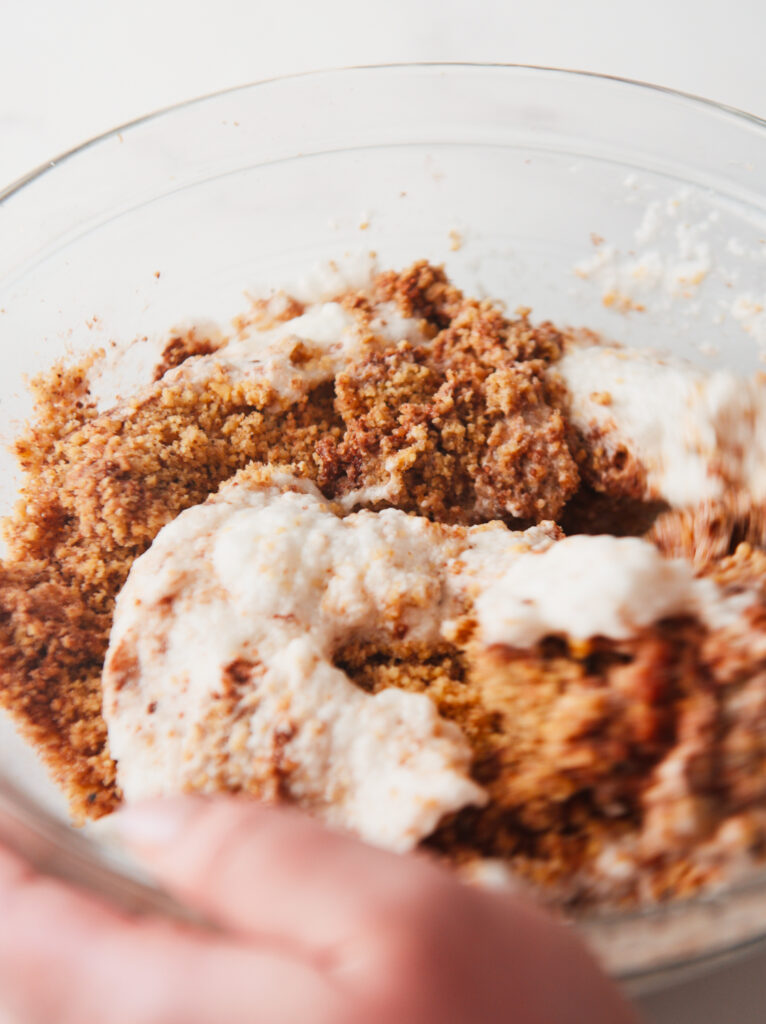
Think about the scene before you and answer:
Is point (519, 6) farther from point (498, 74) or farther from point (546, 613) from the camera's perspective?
point (546, 613)

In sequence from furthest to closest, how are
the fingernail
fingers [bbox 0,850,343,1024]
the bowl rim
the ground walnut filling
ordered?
the bowl rim, the ground walnut filling, the fingernail, fingers [bbox 0,850,343,1024]

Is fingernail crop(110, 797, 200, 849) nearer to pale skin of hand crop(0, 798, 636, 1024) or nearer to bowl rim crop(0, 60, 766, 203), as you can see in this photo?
pale skin of hand crop(0, 798, 636, 1024)

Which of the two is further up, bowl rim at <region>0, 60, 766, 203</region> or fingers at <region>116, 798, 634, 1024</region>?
bowl rim at <region>0, 60, 766, 203</region>

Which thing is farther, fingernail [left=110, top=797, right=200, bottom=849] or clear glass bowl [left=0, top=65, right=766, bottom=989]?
clear glass bowl [left=0, top=65, right=766, bottom=989]

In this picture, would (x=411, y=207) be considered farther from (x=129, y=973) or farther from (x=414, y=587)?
(x=129, y=973)

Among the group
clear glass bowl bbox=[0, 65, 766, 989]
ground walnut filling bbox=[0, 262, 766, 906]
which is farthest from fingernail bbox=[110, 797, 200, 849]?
clear glass bowl bbox=[0, 65, 766, 989]

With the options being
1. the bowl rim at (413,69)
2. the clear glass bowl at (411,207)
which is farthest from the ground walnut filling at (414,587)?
the bowl rim at (413,69)

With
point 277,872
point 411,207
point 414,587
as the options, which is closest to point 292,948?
point 277,872
